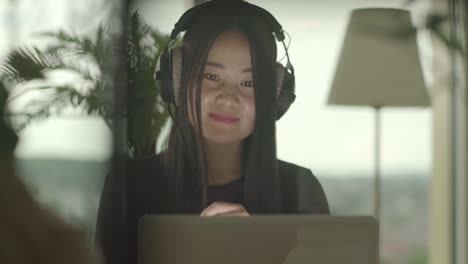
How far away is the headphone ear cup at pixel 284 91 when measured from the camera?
1.70 m


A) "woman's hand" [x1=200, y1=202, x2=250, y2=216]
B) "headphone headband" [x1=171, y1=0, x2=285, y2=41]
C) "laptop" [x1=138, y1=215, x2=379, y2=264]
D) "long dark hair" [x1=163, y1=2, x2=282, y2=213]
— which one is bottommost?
"laptop" [x1=138, y1=215, x2=379, y2=264]

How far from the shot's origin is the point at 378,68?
1.69 metres

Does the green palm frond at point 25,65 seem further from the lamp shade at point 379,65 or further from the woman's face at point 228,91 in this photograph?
the lamp shade at point 379,65

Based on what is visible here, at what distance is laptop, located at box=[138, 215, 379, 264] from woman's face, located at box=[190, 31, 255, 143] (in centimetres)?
23

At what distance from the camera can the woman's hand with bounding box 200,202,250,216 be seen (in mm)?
1700

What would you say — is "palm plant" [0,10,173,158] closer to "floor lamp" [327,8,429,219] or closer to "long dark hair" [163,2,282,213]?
"long dark hair" [163,2,282,213]

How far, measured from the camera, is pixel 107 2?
1.73 metres

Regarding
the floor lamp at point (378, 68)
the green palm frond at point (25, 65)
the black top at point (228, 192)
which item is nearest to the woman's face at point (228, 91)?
the black top at point (228, 192)

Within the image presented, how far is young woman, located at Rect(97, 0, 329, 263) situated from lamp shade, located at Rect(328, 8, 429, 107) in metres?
0.18

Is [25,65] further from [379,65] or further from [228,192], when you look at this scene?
[379,65]

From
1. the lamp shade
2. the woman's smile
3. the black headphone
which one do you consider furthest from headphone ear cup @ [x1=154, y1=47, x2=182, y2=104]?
the lamp shade

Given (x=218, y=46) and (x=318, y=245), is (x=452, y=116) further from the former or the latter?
(x=218, y=46)

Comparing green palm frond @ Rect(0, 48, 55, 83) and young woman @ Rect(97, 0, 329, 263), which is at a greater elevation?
green palm frond @ Rect(0, 48, 55, 83)

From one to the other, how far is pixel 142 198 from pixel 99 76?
0.34 metres
